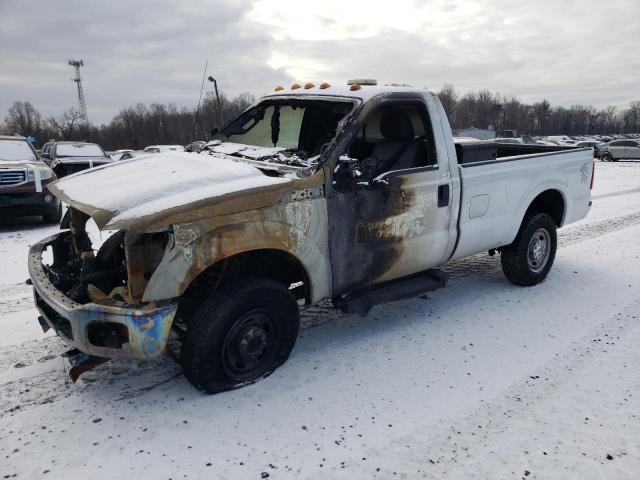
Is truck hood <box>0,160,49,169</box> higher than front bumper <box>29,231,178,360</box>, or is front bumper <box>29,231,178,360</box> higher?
truck hood <box>0,160,49,169</box>

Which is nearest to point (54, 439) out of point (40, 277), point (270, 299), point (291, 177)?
point (40, 277)

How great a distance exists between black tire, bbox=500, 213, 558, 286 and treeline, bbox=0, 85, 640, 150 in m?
8.78

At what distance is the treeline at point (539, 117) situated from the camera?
308 feet

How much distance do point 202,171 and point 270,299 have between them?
1.01 m

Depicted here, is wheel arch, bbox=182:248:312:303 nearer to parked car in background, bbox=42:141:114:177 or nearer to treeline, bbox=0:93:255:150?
parked car in background, bbox=42:141:114:177

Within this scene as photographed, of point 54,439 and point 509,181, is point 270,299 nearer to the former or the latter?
point 54,439

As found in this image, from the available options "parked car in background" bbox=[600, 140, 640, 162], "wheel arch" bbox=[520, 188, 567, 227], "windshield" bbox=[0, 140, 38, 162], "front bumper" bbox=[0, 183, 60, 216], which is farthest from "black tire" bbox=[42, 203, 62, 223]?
"parked car in background" bbox=[600, 140, 640, 162]

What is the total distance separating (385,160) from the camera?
161 inches

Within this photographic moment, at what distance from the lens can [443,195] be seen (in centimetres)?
396

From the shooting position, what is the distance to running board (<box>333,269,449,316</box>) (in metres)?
3.60

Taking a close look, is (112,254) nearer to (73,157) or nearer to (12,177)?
(12,177)

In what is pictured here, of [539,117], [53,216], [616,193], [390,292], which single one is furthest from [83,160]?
[539,117]

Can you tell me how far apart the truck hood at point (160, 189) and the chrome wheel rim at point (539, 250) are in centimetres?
318

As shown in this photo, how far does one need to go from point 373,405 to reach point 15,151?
910 centimetres
